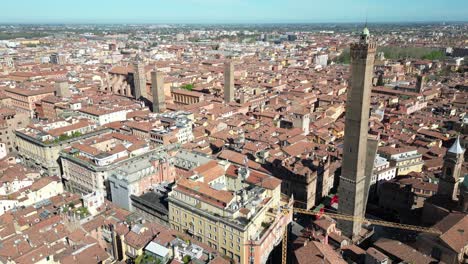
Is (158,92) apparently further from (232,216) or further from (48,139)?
(232,216)

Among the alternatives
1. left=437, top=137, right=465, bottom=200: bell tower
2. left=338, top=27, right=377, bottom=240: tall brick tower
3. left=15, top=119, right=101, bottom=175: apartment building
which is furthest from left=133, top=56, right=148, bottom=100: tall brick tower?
left=437, top=137, right=465, bottom=200: bell tower

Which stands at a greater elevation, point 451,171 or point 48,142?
point 451,171

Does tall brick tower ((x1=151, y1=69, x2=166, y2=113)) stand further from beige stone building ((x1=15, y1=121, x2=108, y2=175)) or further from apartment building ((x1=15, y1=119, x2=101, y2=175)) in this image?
beige stone building ((x1=15, y1=121, x2=108, y2=175))

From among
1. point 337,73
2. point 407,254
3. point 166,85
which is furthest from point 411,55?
point 407,254

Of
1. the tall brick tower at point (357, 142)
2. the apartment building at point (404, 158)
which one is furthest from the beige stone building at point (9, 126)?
the apartment building at point (404, 158)

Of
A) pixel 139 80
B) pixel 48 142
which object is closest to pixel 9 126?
pixel 48 142

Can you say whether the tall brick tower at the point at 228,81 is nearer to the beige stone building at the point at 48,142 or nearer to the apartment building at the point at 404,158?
the beige stone building at the point at 48,142
